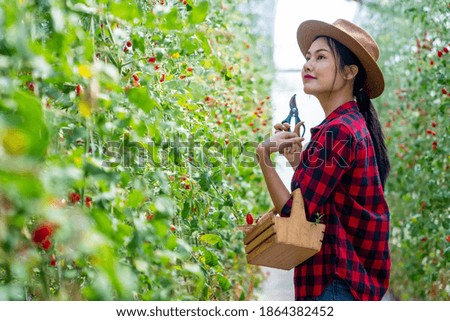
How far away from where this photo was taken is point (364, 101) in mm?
1570

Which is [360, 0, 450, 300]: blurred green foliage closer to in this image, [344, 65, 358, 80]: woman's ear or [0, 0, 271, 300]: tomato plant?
[344, 65, 358, 80]: woman's ear

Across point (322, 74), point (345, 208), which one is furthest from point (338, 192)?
point (322, 74)

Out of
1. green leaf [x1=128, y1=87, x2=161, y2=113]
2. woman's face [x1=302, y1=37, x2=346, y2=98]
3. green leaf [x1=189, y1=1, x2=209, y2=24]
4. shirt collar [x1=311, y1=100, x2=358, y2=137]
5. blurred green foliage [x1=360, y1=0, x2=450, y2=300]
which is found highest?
green leaf [x1=189, y1=1, x2=209, y2=24]

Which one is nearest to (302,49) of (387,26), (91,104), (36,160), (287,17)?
(91,104)

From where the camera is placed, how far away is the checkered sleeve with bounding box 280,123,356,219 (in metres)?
1.31

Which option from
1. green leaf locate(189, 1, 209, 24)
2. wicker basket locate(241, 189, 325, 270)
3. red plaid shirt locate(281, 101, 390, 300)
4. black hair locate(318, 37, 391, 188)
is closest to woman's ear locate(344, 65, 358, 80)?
black hair locate(318, 37, 391, 188)

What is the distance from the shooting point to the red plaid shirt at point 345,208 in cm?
132

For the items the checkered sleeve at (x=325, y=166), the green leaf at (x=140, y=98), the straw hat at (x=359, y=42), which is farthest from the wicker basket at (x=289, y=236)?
the green leaf at (x=140, y=98)

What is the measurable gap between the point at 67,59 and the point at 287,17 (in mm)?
6165

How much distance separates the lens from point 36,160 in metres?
0.55

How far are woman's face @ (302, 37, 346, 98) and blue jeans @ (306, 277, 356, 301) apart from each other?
0.45 metres

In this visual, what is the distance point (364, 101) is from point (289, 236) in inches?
18.9

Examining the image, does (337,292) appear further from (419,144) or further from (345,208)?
(419,144)
